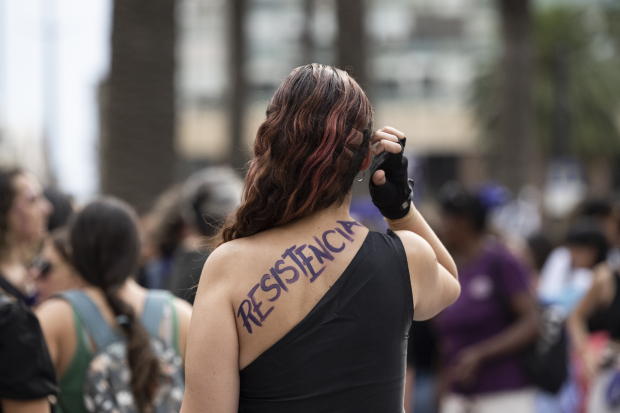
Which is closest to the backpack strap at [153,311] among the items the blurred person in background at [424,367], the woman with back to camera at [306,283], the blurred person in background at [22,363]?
A: the blurred person in background at [22,363]

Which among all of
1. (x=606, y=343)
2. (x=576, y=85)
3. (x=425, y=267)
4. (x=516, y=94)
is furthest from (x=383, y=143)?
(x=576, y=85)

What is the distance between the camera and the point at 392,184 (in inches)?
77.7

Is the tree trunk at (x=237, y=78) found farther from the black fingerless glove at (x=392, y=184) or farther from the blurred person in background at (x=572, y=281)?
the black fingerless glove at (x=392, y=184)

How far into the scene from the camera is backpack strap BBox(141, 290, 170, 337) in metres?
2.88

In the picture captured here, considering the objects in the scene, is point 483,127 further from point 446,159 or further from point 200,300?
point 200,300

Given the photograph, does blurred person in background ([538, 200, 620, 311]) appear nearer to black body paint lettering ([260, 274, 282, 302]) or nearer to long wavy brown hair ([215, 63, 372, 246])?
long wavy brown hair ([215, 63, 372, 246])

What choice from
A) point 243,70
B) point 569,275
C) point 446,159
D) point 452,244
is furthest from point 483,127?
point 452,244

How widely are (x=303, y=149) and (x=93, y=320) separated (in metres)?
1.38

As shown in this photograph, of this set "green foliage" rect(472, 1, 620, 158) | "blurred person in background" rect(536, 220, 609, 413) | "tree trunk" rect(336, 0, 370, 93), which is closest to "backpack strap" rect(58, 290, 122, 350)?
"blurred person in background" rect(536, 220, 609, 413)

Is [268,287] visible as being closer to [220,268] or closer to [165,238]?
[220,268]

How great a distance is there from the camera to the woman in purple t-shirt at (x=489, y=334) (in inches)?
176

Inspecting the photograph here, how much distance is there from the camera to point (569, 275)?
22.9 ft

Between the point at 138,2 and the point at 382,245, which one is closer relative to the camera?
the point at 382,245

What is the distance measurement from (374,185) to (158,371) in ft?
4.25
